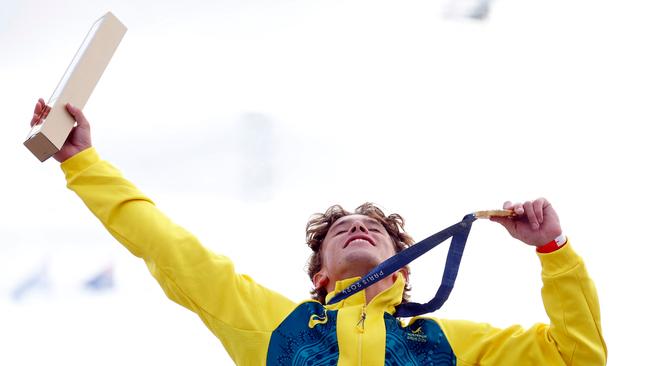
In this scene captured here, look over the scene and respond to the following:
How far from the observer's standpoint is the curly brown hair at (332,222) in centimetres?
840

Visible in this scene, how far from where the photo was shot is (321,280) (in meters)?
8.00

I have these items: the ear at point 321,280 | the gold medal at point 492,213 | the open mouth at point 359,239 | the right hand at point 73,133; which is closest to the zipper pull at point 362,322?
the open mouth at point 359,239

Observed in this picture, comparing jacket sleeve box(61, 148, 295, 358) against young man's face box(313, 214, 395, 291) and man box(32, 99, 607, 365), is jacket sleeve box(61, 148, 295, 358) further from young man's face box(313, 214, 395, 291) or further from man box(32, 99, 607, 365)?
young man's face box(313, 214, 395, 291)

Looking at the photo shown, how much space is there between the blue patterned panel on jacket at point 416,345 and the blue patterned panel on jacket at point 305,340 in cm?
39

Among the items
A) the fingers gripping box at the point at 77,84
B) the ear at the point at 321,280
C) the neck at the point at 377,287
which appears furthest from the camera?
the ear at the point at 321,280

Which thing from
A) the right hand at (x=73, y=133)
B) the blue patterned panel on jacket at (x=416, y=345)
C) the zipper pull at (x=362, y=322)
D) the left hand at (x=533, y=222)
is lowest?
the blue patterned panel on jacket at (x=416, y=345)

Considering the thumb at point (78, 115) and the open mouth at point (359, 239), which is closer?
the thumb at point (78, 115)

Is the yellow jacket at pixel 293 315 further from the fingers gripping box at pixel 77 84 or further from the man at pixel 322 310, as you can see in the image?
the fingers gripping box at pixel 77 84

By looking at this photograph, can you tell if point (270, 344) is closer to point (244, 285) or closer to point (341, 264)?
point (244, 285)

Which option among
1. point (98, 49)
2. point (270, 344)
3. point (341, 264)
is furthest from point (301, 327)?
point (98, 49)

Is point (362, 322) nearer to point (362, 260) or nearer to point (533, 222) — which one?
point (362, 260)

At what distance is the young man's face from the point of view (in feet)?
24.4

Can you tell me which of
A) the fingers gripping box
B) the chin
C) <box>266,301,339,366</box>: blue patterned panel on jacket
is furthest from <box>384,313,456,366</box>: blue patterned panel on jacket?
the fingers gripping box

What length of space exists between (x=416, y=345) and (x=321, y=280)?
149 centimetres
